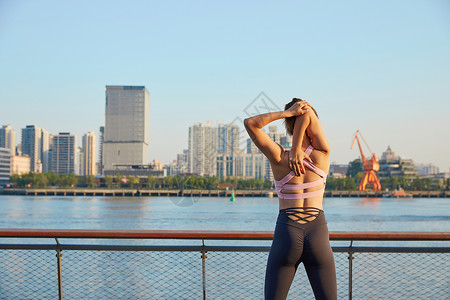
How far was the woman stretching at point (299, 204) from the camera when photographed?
9.82ft

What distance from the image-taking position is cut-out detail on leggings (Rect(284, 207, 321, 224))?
9.83ft

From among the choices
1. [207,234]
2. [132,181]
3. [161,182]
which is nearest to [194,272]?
[207,234]

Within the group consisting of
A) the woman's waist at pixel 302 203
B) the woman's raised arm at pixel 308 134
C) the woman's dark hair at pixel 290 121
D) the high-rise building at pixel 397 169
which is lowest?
the woman's waist at pixel 302 203

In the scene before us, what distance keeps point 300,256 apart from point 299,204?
11.9 inches

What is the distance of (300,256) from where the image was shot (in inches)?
120

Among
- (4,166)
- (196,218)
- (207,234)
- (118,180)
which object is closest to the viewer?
(207,234)

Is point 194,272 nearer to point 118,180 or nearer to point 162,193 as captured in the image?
point 162,193

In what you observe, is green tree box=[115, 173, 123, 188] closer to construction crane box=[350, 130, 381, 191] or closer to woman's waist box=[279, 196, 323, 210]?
construction crane box=[350, 130, 381, 191]

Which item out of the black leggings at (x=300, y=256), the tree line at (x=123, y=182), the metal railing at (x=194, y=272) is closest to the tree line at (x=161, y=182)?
the tree line at (x=123, y=182)

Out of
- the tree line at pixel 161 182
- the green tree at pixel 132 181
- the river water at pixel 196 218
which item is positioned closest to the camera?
the river water at pixel 196 218

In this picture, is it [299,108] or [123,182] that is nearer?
[299,108]

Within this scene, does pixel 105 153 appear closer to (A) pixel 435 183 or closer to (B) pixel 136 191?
(B) pixel 136 191

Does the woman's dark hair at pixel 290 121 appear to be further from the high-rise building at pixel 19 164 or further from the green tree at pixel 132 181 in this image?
the high-rise building at pixel 19 164

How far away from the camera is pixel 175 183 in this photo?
138 metres
